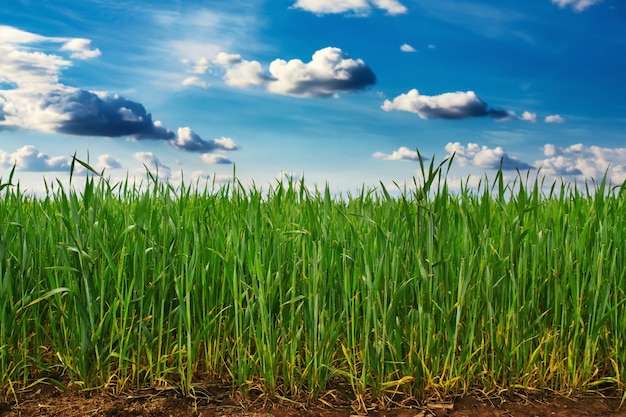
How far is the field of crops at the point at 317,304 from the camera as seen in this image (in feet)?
8.89

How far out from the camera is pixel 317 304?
2631mm

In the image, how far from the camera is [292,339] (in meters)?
2.71

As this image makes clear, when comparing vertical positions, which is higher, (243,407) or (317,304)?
(317,304)

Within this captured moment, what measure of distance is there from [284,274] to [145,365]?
0.81m

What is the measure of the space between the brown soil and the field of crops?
0.07m

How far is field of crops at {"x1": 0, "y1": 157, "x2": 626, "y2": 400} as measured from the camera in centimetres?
271

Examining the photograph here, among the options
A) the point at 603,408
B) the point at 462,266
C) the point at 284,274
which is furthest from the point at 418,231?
the point at 603,408

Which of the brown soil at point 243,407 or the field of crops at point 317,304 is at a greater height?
the field of crops at point 317,304

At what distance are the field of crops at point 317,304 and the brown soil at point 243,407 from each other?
0.07 m

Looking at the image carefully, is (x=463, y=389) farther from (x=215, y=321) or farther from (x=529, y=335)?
(x=215, y=321)

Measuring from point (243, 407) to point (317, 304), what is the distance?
1.90 ft

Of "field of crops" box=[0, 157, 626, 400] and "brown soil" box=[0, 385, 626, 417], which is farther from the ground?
"field of crops" box=[0, 157, 626, 400]

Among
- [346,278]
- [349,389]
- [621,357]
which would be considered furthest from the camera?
[621,357]

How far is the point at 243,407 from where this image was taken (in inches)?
105
